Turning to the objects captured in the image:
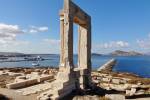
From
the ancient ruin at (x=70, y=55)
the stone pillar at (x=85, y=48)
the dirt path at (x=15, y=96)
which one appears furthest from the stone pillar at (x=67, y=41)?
the stone pillar at (x=85, y=48)

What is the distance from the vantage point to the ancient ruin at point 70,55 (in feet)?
62.7

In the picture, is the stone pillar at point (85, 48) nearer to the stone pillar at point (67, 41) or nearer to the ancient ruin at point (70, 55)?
the ancient ruin at point (70, 55)

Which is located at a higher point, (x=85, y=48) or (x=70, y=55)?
(x=85, y=48)

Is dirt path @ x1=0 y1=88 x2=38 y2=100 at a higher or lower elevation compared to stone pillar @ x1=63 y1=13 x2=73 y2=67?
lower

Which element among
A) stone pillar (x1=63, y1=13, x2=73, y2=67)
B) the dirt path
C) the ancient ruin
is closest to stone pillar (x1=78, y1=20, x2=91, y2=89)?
the ancient ruin

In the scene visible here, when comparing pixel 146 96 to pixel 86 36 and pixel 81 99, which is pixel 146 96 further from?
pixel 86 36

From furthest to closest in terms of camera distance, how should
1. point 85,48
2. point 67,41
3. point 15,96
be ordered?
point 85,48 < point 67,41 < point 15,96

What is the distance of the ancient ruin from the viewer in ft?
62.7

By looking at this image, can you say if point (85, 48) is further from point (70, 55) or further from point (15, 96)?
point (15, 96)

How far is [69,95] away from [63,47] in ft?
12.6

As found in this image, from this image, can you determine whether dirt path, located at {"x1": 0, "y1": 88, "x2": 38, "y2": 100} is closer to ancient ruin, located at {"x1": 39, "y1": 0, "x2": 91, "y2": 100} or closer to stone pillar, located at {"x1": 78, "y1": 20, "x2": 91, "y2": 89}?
ancient ruin, located at {"x1": 39, "y1": 0, "x2": 91, "y2": 100}

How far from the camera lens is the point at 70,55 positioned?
2077cm

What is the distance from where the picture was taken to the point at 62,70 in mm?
20609

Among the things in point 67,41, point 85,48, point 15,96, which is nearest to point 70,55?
point 67,41
